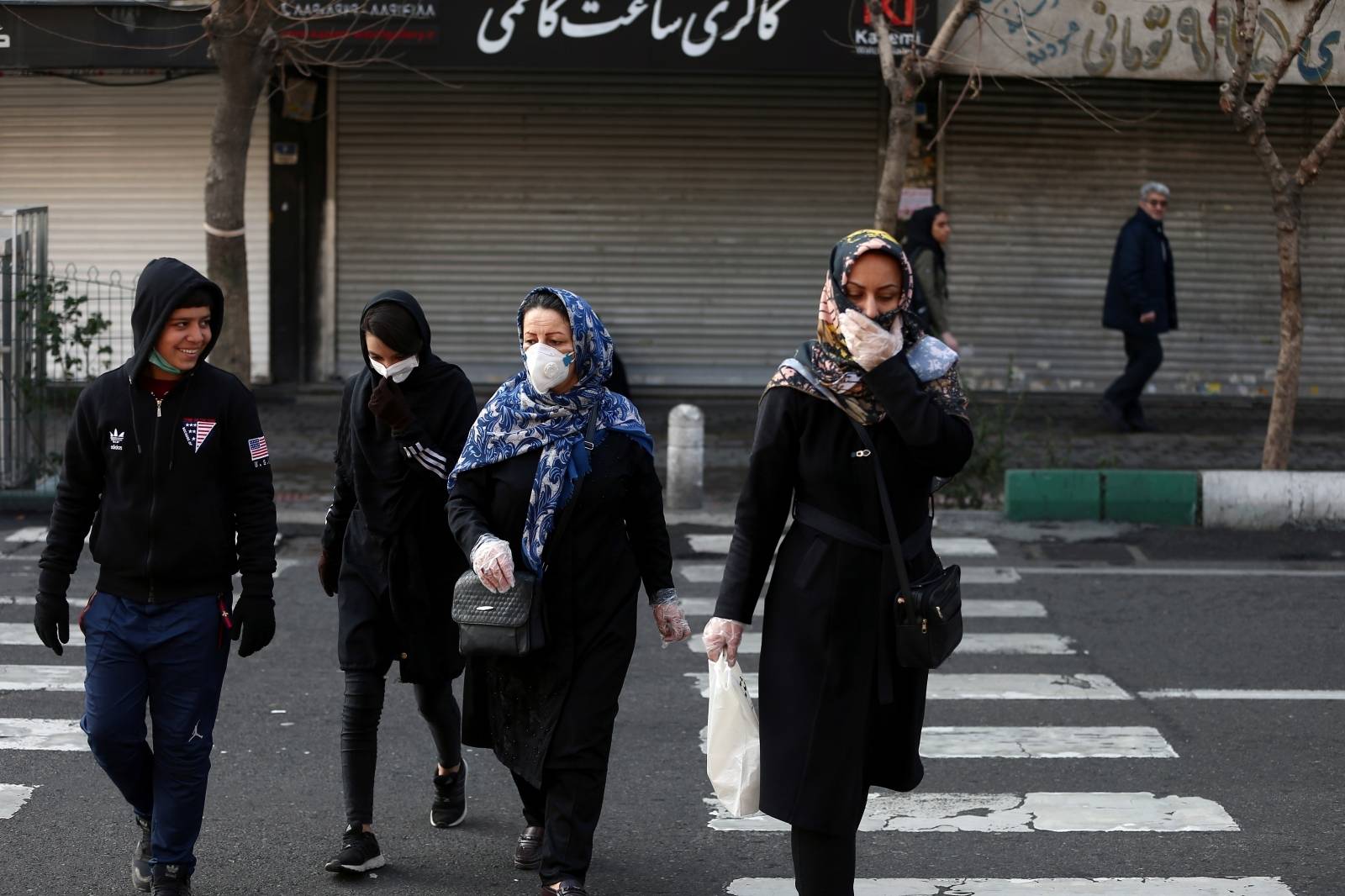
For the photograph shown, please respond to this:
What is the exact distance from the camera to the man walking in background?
14445mm

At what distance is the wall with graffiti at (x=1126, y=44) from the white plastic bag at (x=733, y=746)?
37.2 feet

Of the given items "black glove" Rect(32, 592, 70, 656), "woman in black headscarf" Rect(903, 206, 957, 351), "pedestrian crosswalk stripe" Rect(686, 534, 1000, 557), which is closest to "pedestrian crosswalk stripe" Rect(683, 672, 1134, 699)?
"pedestrian crosswalk stripe" Rect(686, 534, 1000, 557)

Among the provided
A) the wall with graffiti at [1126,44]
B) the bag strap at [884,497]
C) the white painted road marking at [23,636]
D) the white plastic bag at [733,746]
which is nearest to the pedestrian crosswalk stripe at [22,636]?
the white painted road marking at [23,636]

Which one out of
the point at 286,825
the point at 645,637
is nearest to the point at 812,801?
the point at 286,825

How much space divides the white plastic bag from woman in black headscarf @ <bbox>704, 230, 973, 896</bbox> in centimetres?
5

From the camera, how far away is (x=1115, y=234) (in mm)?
16859

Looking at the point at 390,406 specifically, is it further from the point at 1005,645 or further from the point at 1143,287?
the point at 1143,287

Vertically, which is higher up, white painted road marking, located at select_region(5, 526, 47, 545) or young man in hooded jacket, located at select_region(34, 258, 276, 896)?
young man in hooded jacket, located at select_region(34, 258, 276, 896)

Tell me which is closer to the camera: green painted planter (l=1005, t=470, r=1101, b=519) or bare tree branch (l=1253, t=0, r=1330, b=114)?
bare tree branch (l=1253, t=0, r=1330, b=114)

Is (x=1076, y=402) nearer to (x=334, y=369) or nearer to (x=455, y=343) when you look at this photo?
(x=455, y=343)

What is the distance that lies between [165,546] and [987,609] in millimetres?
5389

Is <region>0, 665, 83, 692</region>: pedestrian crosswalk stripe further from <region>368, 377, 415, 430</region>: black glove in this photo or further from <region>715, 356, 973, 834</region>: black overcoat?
<region>715, 356, 973, 834</region>: black overcoat

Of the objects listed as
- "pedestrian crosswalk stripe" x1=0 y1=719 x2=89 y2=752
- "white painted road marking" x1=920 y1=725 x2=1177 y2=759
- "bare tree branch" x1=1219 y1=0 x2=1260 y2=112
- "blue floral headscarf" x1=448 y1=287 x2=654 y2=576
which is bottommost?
"pedestrian crosswalk stripe" x1=0 y1=719 x2=89 y2=752

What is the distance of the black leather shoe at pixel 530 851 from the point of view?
209 inches
